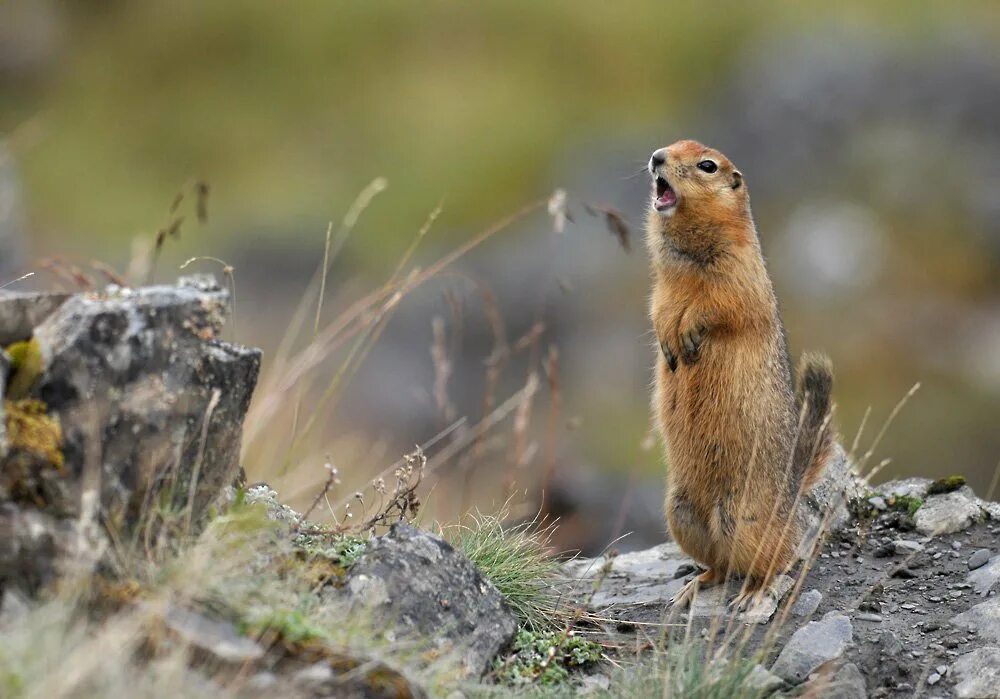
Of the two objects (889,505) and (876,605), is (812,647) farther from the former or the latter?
(889,505)

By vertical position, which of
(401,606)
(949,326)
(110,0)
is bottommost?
(949,326)

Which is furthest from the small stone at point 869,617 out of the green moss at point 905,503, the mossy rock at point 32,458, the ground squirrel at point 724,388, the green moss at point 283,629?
the mossy rock at point 32,458

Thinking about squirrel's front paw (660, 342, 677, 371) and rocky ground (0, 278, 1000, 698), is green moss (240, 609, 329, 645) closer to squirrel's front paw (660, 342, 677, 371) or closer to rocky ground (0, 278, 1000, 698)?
rocky ground (0, 278, 1000, 698)

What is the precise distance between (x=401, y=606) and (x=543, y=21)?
20795 mm

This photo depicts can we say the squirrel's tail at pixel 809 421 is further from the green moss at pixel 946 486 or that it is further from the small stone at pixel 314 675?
the small stone at pixel 314 675

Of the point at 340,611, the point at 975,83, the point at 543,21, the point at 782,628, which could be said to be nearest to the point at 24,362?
the point at 340,611

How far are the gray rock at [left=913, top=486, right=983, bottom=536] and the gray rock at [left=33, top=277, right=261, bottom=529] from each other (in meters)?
3.98

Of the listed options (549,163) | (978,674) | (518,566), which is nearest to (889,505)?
(978,674)

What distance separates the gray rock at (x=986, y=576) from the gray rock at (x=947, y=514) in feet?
1.42

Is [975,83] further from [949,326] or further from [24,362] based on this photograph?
[24,362]

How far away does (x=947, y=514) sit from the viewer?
22.2 feet

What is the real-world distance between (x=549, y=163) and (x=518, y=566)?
15175mm

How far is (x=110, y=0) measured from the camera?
2650 cm

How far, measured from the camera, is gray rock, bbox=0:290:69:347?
439 cm
